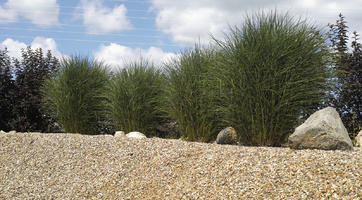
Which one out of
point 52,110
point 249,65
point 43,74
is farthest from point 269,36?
point 43,74

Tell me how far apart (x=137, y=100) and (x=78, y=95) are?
161 centimetres

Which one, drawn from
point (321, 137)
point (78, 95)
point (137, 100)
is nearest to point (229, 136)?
point (321, 137)

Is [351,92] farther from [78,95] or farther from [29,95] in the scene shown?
[29,95]

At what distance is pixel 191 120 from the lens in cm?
601

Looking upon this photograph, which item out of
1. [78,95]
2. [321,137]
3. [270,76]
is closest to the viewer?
[321,137]

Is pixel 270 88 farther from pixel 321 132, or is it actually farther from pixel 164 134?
pixel 164 134

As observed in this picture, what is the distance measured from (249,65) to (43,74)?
6.43 m

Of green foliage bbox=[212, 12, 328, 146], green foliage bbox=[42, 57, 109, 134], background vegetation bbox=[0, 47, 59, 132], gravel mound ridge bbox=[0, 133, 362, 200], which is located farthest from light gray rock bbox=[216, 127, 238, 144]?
background vegetation bbox=[0, 47, 59, 132]

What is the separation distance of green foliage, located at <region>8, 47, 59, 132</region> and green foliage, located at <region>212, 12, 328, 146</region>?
5.52 m

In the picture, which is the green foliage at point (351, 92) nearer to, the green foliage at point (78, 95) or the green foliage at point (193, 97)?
the green foliage at point (193, 97)

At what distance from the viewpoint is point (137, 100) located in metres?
6.95

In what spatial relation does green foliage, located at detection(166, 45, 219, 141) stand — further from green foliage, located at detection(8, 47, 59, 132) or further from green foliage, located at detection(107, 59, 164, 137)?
green foliage, located at detection(8, 47, 59, 132)

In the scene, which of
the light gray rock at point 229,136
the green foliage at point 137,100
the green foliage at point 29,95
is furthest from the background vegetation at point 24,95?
the light gray rock at point 229,136

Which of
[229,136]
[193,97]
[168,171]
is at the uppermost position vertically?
[193,97]
